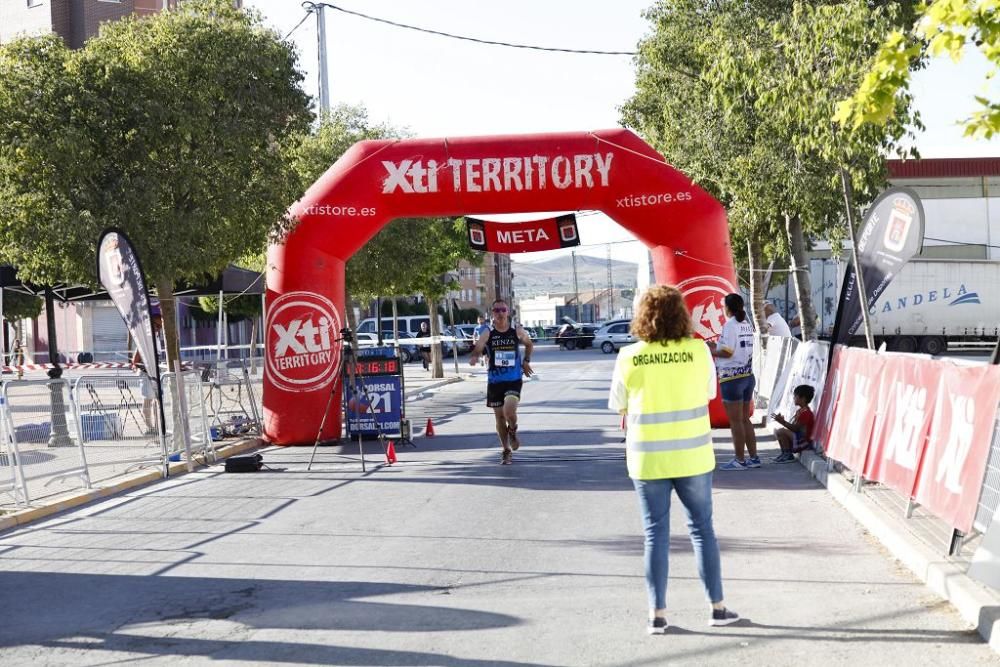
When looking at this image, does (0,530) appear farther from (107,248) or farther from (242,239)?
(242,239)

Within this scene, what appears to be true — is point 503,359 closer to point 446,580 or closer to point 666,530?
point 446,580

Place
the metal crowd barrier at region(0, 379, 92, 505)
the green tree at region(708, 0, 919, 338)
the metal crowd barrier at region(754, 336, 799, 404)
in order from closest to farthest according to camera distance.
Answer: the metal crowd barrier at region(0, 379, 92, 505)
the green tree at region(708, 0, 919, 338)
the metal crowd barrier at region(754, 336, 799, 404)

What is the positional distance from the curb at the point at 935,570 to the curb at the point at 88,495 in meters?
7.37

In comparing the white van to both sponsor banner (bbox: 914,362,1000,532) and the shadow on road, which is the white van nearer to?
the shadow on road

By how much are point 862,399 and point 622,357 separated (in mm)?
4615

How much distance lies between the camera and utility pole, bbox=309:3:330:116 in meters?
31.9

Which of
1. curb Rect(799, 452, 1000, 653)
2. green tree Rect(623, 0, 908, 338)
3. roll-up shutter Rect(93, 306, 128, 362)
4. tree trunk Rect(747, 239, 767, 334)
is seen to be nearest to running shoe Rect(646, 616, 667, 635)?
curb Rect(799, 452, 1000, 653)

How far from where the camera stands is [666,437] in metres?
6.00

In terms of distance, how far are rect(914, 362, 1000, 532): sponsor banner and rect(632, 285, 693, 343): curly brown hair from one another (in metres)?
1.95

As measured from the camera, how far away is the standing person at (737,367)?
12281 mm

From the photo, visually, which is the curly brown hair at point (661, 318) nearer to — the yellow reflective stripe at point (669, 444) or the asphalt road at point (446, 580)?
the yellow reflective stripe at point (669, 444)

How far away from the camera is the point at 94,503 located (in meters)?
11.7

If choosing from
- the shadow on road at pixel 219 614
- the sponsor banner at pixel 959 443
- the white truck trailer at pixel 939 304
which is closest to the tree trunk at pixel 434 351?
the white truck trailer at pixel 939 304

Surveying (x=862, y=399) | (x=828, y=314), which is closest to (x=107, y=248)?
(x=862, y=399)
